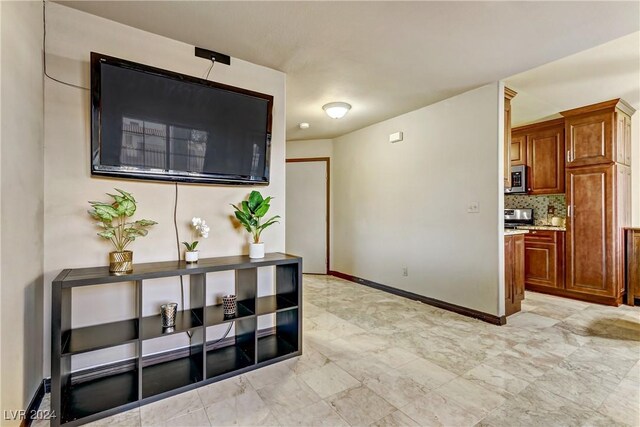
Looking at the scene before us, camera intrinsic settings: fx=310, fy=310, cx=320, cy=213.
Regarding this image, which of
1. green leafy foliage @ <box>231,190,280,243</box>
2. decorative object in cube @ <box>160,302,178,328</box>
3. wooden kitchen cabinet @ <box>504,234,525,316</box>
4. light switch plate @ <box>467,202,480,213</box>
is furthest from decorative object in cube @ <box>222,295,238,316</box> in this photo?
wooden kitchen cabinet @ <box>504,234,525,316</box>

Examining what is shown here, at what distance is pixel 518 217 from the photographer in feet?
15.8

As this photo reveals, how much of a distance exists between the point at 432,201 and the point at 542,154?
6.65 feet

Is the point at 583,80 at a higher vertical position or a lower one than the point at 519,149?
higher

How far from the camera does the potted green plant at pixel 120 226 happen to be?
5.85 feet

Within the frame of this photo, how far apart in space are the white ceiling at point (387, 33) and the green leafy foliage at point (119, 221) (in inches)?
46.9

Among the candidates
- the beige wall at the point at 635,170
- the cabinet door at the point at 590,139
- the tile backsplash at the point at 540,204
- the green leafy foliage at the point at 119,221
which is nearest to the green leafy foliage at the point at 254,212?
the green leafy foliage at the point at 119,221

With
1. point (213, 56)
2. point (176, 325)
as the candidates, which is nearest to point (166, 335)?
point (176, 325)

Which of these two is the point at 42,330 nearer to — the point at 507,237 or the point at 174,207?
the point at 174,207

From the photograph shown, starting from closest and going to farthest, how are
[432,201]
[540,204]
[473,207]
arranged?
[473,207] → [432,201] → [540,204]

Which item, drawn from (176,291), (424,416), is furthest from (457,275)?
(176,291)

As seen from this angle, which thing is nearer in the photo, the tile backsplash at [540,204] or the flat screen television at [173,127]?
the flat screen television at [173,127]

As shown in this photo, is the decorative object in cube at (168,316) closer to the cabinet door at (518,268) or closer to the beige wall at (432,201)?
the beige wall at (432,201)

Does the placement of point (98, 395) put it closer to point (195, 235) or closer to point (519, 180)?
point (195, 235)

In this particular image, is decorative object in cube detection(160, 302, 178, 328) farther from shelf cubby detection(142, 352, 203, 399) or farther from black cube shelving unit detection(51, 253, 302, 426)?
shelf cubby detection(142, 352, 203, 399)
